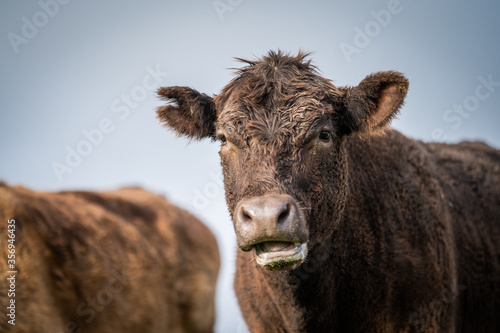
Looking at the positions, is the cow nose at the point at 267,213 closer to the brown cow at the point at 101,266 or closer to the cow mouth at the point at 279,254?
the cow mouth at the point at 279,254

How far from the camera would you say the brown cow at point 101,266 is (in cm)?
550

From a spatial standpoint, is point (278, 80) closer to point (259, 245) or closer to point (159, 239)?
point (259, 245)

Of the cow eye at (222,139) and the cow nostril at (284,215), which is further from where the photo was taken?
the cow eye at (222,139)

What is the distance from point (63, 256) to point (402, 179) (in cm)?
465

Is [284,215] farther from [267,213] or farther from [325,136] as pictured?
[325,136]

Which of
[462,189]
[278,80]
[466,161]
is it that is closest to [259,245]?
[278,80]

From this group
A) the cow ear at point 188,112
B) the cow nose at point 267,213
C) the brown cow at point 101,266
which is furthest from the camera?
the brown cow at point 101,266

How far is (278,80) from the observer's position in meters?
3.49

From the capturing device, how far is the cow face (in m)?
2.73

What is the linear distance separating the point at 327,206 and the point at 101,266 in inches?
178

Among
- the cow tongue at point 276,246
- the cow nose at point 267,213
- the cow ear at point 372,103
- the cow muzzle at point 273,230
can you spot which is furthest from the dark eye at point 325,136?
the cow tongue at point 276,246

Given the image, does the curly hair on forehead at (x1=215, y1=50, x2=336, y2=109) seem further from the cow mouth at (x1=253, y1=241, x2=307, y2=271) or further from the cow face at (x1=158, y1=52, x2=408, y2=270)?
the cow mouth at (x1=253, y1=241, x2=307, y2=271)

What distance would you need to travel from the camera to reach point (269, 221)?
2.59m

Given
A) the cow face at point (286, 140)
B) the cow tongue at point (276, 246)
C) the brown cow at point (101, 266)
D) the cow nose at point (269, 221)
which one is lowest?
the brown cow at point (101, 266)
